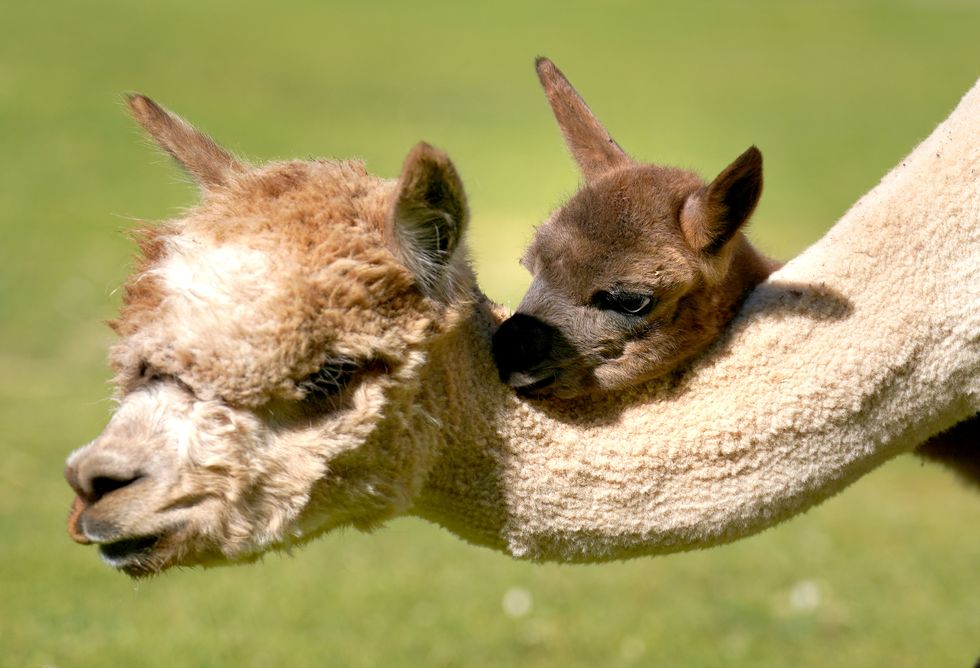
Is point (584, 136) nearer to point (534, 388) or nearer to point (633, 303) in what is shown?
point (633, 303)

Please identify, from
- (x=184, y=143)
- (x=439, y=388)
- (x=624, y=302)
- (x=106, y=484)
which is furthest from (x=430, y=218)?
(x=624, y=302)

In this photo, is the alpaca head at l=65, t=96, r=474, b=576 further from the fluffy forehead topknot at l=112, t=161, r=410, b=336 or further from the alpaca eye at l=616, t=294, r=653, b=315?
the alpaca eye at l=616, t=294, r=653, b=315

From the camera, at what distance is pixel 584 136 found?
5.08 meters

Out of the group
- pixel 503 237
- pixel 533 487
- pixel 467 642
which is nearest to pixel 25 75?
pixel 503 237

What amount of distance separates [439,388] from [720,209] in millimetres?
1552

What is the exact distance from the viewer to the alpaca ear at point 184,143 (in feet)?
11.7

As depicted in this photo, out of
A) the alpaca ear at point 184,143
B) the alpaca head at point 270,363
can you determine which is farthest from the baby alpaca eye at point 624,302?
the alpaca ear at point 184,143

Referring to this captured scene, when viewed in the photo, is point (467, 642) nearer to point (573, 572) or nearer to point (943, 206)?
point (573, 572)

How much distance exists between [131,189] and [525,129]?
33.6ft

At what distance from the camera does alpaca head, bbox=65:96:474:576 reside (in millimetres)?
2979

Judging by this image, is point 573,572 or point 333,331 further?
point 573,572

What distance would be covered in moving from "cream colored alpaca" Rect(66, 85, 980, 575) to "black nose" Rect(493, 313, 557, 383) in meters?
0.06

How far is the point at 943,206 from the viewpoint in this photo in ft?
12.3

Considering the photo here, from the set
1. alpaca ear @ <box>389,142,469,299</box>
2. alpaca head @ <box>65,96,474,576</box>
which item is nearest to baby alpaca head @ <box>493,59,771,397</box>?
alpaca ear @ <box>389,142,469,299</box>
